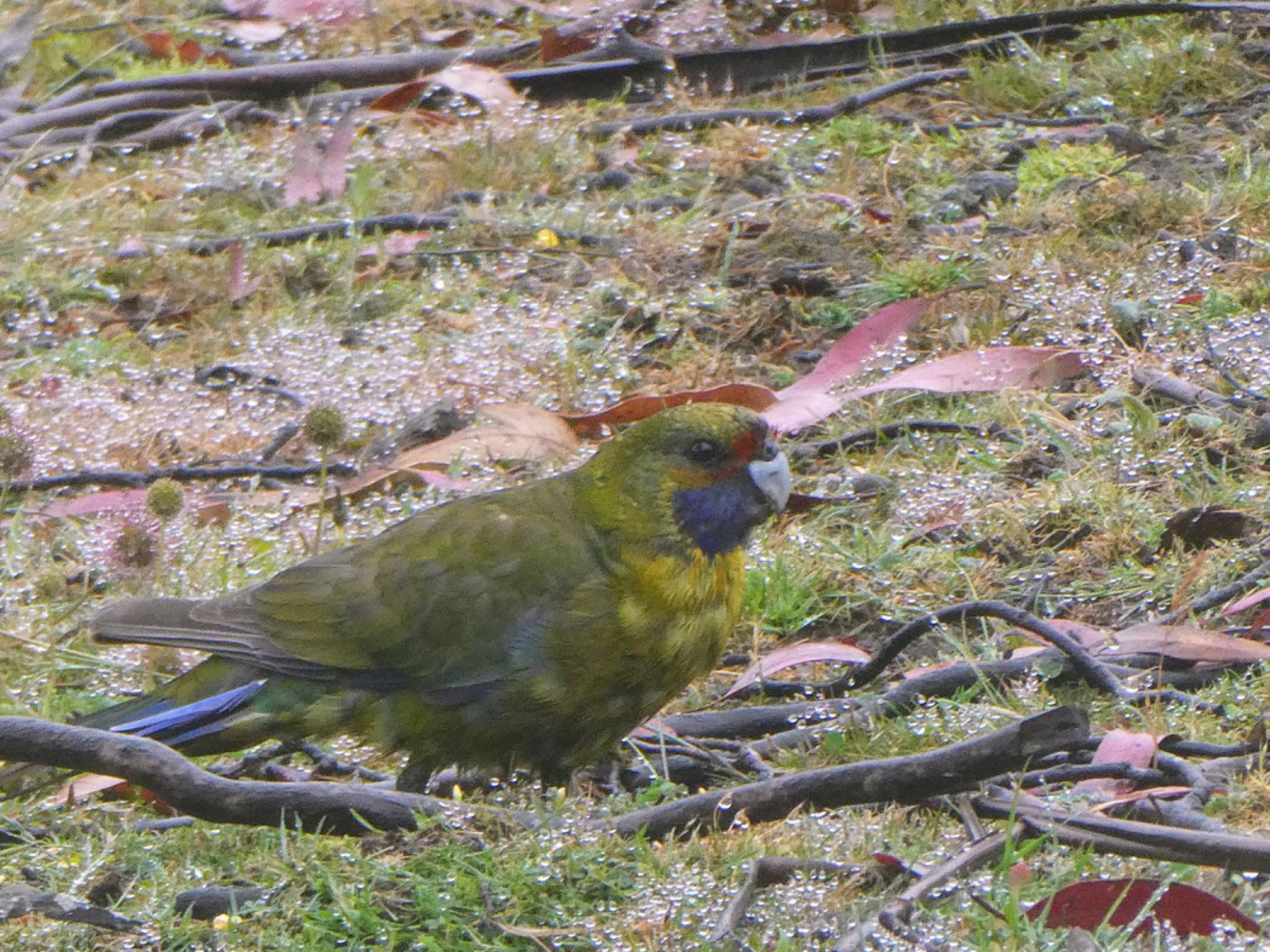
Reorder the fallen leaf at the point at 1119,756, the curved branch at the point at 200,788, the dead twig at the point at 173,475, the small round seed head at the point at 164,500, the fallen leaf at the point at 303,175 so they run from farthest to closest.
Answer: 1. the fallen leaf at the point at 303,175
2. the dead twig at the point at 173,475
3. the small round seed head at the point at 164,500
4. the fallen leaf at the point at 1119,756
5. the curved branch at the point at 200,788

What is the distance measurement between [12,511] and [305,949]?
2.26 meters

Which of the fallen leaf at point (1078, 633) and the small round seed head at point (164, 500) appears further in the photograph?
the small round seed head at point (164, 500)

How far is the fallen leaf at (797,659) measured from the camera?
362cm

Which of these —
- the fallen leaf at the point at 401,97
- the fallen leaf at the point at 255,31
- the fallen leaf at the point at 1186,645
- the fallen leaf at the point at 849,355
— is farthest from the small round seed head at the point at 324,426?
the fallen leaf at the point at 255,31

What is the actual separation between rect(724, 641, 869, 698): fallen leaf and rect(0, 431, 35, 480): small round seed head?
1.75m

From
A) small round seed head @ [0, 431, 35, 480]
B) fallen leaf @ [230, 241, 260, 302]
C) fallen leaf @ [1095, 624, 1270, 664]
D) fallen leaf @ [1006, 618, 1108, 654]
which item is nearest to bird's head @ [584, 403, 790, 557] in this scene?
fallen leaf @ [1006, 618, 1108, 654]

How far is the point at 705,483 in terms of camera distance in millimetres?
3438

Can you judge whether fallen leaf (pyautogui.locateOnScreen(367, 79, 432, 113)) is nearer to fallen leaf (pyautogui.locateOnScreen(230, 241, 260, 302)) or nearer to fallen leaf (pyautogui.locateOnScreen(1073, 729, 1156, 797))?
fallen leaf (pyautogui.locateOnScreen(230, 241, 260, 302))

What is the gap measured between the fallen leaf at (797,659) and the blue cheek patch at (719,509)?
33cm

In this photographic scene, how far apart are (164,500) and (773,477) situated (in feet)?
4.54

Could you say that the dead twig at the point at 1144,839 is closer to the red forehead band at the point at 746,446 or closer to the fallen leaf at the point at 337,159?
the red forehead band at the point at 746,446

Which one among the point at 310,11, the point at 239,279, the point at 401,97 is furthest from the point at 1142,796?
the point at 310,11

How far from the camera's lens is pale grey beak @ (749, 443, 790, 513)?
11.2ft

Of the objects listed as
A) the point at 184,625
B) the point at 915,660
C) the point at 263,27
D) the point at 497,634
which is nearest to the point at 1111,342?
the point at 915,660
